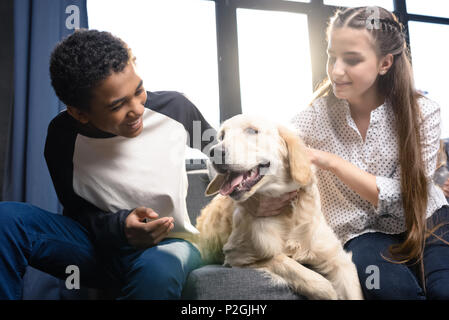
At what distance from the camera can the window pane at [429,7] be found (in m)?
1.09

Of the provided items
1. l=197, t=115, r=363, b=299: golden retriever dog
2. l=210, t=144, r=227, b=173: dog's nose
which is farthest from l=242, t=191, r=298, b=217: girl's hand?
l=210, t=144, r=227, b=173: dog's nose

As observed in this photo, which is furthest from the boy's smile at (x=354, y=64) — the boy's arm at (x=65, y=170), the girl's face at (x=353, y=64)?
the boy's arm at (x=65, y=170)

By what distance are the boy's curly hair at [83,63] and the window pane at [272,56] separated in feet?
1.27

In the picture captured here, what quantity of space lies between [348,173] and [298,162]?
143mm

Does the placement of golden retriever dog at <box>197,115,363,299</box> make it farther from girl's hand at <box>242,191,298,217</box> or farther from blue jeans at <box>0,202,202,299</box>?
blue jeans at <box>0,202,202,299</box>

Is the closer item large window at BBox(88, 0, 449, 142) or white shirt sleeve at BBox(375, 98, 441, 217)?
white shirt sleeve at BBox(375, 98, 441, 217)

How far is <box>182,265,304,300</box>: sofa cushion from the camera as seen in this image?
0.72m

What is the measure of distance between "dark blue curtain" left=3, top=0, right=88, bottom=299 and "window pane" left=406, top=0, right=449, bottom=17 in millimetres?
1017

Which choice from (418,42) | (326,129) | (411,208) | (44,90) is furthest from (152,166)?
(418,42)

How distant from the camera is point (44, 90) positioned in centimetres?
84

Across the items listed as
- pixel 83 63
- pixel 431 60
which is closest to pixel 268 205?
pixel 83 63
